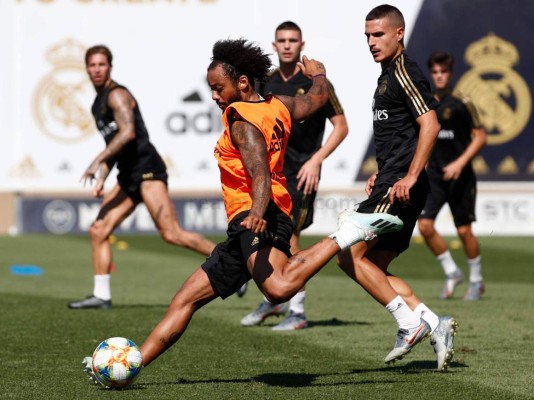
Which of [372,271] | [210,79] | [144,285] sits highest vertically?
[210,79]

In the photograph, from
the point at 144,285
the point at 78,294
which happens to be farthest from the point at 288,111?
the point at 144,285

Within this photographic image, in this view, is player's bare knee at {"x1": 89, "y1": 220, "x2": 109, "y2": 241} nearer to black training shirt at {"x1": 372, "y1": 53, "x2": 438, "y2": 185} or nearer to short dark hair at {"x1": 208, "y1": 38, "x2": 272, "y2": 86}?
black training shirt at {"x1": 372, "y1": 53, "x2": 438, "y2": 185}

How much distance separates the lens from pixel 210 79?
7.54 meters

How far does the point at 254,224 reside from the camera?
6.94m

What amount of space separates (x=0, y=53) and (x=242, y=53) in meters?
18.7

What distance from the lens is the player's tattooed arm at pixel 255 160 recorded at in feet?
23.4

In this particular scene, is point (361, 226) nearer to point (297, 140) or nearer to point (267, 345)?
point (267, 345)

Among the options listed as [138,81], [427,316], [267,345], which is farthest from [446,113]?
[138,81]

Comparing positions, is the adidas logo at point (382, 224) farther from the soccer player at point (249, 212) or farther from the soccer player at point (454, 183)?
the soccer player at point (454, 183)

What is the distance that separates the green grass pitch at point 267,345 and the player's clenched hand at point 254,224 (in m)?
0.96

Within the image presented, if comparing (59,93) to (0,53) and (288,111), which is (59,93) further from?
(288,111)

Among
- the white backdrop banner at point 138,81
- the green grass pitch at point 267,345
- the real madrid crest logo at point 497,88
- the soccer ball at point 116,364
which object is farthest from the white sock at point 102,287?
the real madrid crest logo at point 497,88

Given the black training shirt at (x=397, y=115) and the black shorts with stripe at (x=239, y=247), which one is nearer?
the black shorts with stripe at (x=239, y=247)

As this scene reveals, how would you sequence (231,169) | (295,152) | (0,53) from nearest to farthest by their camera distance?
(231,169) → (295,152) → (0,53)
